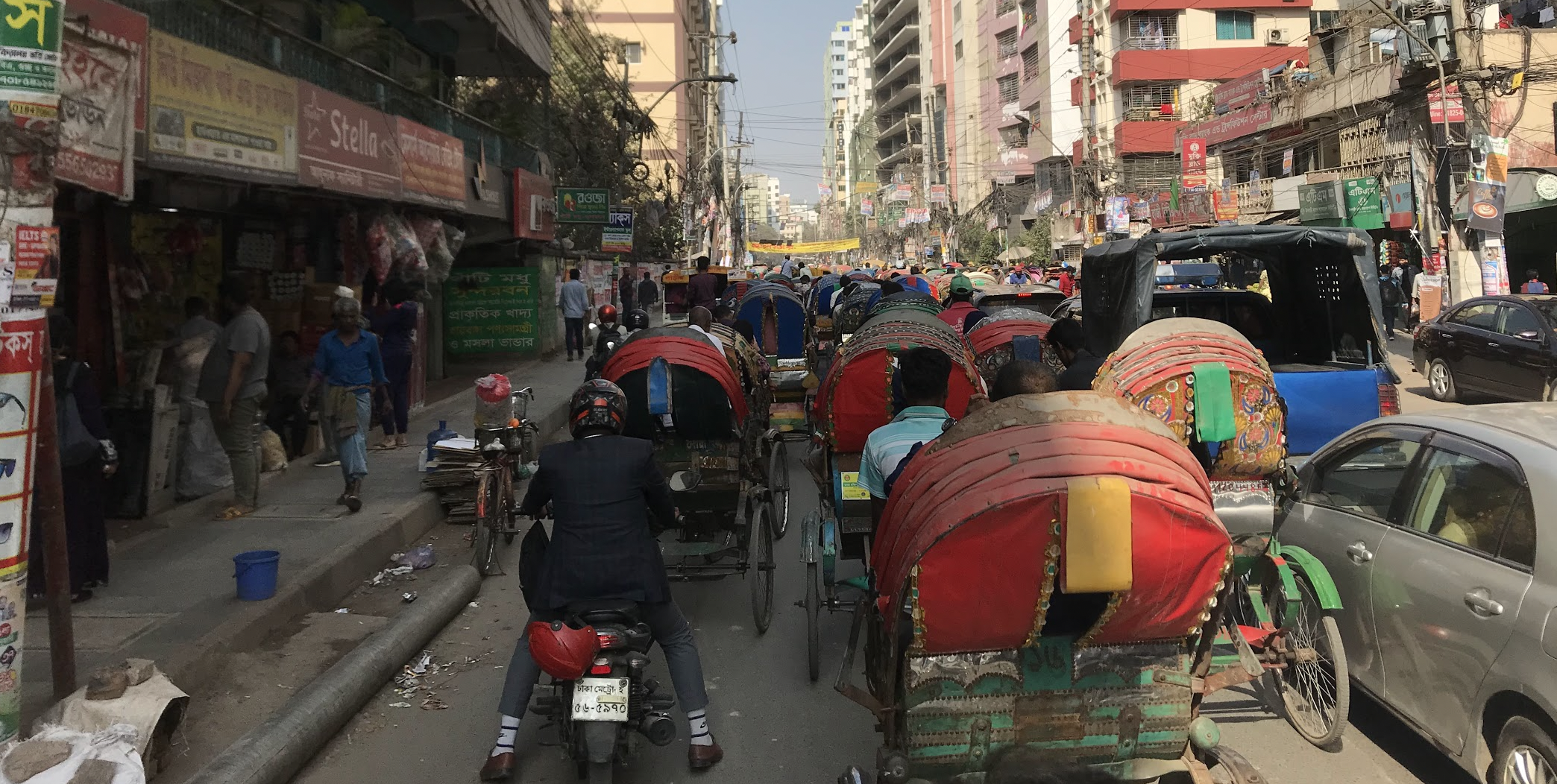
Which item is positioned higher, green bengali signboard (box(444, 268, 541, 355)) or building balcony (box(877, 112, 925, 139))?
building balcony (box(877, 112, 925, 139))

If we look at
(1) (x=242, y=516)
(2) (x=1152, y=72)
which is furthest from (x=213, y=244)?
(2) (x=1152, y=72)

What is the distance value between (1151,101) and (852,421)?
2079 inches

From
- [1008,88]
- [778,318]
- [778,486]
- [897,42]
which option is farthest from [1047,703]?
[897,42]

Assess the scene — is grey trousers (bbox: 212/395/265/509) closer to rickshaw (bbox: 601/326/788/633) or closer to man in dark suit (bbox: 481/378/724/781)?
rickshaw (bbox: 601/326/788/633)

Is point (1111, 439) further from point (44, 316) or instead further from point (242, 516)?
point (242, 516)

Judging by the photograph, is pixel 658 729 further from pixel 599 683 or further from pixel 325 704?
pixel 325 704

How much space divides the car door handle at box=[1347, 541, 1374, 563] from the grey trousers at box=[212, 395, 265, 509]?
26.3ft

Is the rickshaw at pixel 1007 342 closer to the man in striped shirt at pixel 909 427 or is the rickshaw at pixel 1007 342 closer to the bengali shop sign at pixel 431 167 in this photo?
the man in striped shirt at pixel 909 427

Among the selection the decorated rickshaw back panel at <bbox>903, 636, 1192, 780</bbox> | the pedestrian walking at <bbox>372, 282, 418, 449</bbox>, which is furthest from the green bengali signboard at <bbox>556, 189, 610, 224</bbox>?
the decorated rickshaw back panel at <bbox>903, 636, 1192, 780</bbox>

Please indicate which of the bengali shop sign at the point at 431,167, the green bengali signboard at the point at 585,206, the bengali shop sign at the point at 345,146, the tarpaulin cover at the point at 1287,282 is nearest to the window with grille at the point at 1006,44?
the green bengali signboard at the point at 585,206

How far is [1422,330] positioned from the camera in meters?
17.9

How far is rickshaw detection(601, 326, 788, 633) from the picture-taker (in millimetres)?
7441

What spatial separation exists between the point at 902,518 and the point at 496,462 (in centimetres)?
555

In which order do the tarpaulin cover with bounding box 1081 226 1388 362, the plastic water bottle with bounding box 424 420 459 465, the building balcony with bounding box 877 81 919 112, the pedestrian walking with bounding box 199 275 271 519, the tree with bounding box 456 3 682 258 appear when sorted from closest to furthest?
the tarpaulin cover with bounding box 1081 226 1388 362, the pedestrian walking with bounding box 199 275 271 519, the plastic water bottle with bounding box 424 420 459 465, the tree with bounding box 456 3 682 258, the building balcony with bounding box 877 81 919 112
